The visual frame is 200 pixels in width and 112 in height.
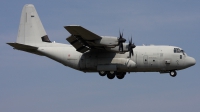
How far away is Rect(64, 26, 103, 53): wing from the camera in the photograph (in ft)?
162

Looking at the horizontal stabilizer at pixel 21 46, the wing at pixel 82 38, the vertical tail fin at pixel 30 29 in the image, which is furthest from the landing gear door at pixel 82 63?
the vertical tail fin at pixel 30 29

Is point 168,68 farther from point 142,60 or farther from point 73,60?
point 73,60

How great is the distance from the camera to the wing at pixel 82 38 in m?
49.4

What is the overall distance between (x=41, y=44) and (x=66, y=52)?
12.3 feet

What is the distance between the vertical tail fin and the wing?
257 inches

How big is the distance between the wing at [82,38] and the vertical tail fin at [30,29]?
654 centimetres

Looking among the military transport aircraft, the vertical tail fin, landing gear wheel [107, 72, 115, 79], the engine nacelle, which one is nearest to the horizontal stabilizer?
the military transport aircraft

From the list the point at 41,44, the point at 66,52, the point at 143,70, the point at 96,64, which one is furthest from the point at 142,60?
the point at 41,44

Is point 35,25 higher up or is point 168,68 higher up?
point 35,25

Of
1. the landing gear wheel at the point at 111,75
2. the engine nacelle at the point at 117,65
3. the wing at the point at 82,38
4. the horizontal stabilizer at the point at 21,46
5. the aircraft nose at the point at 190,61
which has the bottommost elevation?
the landing gear wheel at the point at 111,75

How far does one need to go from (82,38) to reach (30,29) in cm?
957

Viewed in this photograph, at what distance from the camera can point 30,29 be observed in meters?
58.9

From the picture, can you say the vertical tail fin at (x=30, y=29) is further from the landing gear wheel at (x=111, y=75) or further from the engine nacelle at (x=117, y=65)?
the landing gear wheel at (x=111, y=75)

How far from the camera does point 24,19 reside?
59.0 metres
